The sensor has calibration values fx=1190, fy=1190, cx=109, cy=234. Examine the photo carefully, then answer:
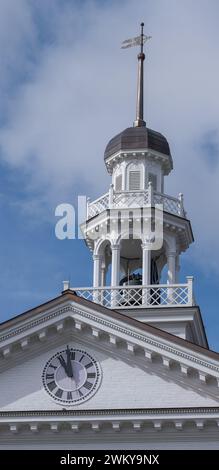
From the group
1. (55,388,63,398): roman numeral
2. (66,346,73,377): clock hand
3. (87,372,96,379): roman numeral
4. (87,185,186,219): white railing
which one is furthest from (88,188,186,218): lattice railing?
(55,388,63,398): roman numeral

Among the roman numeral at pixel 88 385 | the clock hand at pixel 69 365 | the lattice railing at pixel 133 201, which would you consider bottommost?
the roman numeral at pixel 88 385

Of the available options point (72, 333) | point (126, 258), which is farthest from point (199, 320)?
point (72, 333)

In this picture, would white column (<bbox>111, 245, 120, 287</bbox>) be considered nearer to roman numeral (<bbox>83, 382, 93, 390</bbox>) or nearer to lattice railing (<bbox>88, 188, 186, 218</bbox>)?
lattice railing (<bbox>88, 188, 186, 218</bbox>)

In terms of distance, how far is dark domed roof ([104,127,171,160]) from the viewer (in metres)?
49.3

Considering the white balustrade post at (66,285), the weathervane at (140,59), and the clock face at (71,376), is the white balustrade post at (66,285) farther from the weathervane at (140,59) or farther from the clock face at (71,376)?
the weathervane at (140,59)

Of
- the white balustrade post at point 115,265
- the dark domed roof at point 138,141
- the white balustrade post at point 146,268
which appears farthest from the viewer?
the dark domed roof at point 138,141

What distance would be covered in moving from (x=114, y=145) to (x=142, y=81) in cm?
648

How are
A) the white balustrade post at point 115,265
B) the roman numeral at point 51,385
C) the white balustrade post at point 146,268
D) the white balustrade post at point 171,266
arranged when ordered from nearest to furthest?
the roman numeral at point 51,385 < the white balustrade post at point 146,268 < the white balustrade post at point 115,265 < the white balustrade post at point 171,266

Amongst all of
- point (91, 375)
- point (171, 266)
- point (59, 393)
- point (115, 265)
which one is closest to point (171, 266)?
point (171, 266)

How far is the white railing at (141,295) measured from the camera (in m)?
44.0

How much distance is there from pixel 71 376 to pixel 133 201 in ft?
40.1

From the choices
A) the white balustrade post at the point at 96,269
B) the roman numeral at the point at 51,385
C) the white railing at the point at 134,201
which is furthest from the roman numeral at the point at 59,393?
the white railing at the point at 134,201

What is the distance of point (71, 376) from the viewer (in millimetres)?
37312
